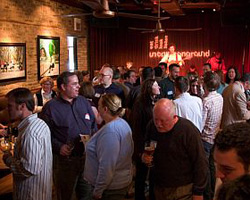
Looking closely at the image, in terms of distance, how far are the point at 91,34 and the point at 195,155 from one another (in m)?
10.1

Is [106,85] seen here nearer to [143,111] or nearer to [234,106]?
[143,111]

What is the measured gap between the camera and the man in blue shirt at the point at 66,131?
3305mm

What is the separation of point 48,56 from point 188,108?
6136 mm

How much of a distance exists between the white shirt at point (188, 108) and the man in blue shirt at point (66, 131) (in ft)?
3.42

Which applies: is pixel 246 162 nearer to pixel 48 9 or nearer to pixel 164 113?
pixel 164 113

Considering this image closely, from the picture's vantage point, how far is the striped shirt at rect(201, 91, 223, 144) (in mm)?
4039

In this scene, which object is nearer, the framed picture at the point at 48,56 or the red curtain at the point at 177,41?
the framed picture at the point at 48,56

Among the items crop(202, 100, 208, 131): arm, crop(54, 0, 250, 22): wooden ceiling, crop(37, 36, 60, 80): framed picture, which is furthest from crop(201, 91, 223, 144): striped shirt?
crop(54, 0, 250, 22): wooden ceiling

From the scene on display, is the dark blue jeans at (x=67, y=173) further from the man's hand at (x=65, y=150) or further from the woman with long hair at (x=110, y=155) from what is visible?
the woman with long hair at (x=110, y=155)

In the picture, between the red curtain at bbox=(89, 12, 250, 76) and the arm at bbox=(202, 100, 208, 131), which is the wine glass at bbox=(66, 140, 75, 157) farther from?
the red curtain at bbox=(89, 12, 250, 76)

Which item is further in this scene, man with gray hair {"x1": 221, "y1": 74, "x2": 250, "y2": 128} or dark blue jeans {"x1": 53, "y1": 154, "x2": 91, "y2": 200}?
man with gray hair {"x1": 221, "y1": 74, "x2": 250, "y2": 128}

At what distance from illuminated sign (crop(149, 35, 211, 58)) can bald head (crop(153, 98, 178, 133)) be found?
11.2 meters

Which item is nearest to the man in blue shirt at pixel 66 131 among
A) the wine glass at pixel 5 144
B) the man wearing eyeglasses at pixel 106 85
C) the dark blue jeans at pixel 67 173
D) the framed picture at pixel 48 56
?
the dark blue jeans at pixel 67 173

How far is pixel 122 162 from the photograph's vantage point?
268cm
